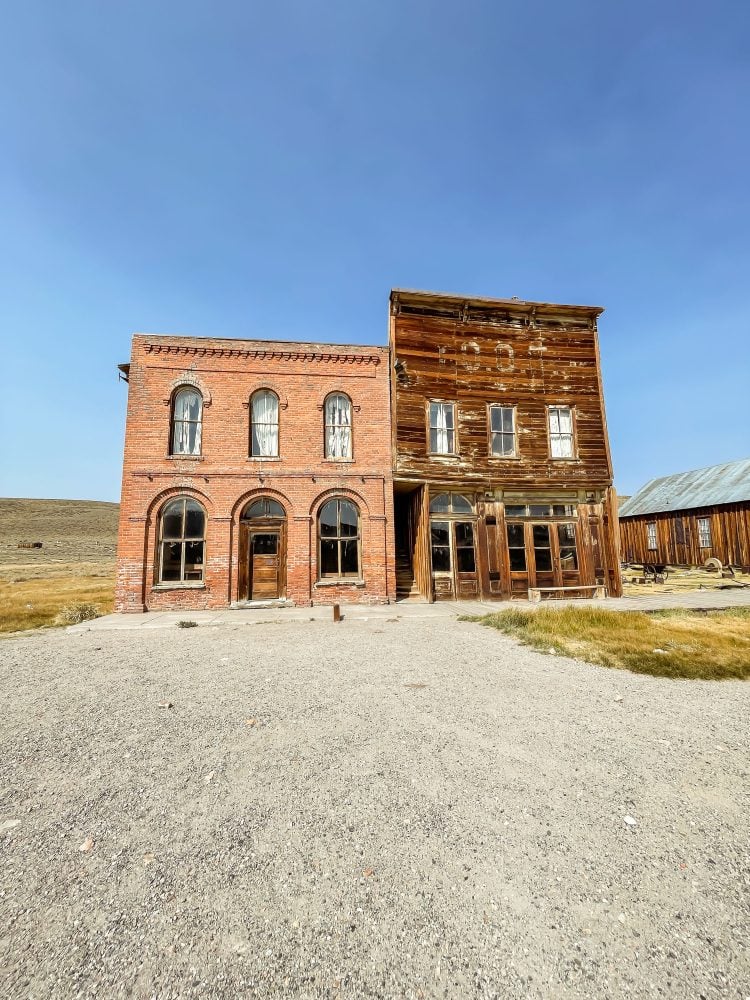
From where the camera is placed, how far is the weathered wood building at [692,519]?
77.5ft

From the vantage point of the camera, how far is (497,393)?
16.0 m

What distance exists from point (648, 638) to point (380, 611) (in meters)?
6.95

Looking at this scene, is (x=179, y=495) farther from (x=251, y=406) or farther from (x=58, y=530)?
(x=58, y=530)

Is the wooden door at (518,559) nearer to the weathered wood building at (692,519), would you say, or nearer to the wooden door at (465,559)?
the wooden door at (465,559)

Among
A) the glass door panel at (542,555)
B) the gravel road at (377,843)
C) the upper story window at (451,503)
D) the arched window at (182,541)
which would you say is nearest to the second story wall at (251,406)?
the arched window at (182,541)

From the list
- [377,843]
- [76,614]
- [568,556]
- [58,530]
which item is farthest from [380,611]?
[58,530]

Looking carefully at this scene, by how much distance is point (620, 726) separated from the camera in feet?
15.2

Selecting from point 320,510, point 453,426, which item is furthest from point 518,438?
point 320,510

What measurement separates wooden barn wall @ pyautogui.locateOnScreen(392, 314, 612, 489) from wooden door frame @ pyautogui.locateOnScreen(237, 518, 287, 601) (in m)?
4.52

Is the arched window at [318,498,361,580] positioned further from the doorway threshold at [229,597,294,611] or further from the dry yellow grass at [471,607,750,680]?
the dry yellow grass at [471,607,750,680]

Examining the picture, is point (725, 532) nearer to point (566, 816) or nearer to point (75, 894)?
point (566, 816)

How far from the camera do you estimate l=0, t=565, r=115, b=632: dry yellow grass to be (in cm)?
1165

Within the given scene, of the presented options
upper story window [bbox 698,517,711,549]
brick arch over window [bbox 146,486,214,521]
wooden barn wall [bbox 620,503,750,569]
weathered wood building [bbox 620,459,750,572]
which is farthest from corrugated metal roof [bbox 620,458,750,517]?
brick arch over window [bbox 146,486,214,521]

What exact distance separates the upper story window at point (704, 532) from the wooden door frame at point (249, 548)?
24881 mm
